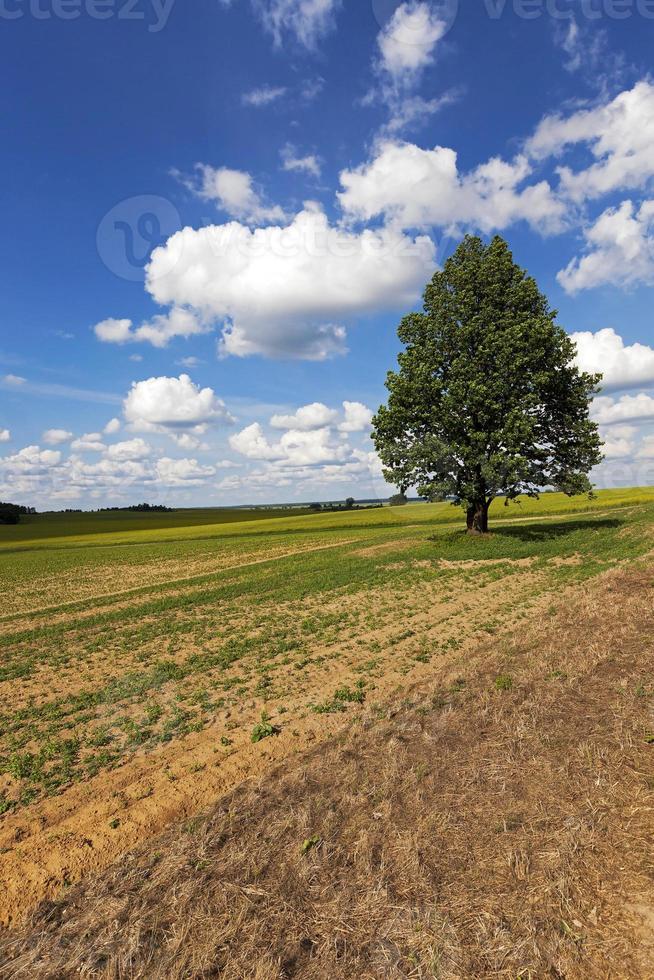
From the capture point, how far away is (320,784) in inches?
255

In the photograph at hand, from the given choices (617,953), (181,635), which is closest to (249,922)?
(617,953)

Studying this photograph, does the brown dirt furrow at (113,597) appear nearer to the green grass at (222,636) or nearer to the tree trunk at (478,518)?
the green grass at (222,636)

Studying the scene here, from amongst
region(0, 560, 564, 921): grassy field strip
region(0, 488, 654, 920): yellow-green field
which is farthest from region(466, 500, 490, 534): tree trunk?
region(0, 560, 564, 921): grassy field strip

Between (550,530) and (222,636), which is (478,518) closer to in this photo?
(550,530)

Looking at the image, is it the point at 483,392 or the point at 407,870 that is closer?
the point at 407,870

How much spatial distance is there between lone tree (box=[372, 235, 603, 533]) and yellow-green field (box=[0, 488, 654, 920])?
189 inches

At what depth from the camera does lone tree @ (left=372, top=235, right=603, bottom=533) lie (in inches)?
1124

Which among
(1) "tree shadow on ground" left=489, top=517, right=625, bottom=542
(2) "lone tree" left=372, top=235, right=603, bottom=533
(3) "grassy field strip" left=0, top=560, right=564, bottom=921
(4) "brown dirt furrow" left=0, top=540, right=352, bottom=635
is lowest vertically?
(4) "brown dirt furrow" left=0, top=540, right=352, bottom=635

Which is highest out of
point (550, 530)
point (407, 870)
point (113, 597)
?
point (550, 530)

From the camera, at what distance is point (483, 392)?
2814 centimetres

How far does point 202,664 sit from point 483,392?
75.6 feet

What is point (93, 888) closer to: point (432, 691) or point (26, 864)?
point (26, 864)

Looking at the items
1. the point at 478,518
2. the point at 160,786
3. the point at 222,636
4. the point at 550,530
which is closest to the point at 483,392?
the point at 478,518

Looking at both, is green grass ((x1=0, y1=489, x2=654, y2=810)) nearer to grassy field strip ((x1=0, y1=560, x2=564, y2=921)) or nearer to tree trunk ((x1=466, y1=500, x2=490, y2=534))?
grassy field strip ((x1=0, y1=560, x2=564, y2=921))
